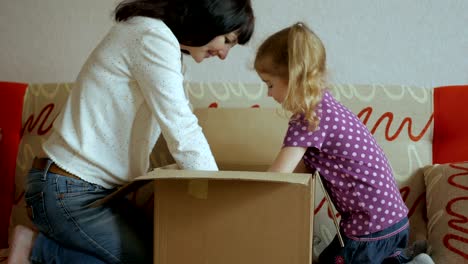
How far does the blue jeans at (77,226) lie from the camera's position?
103cm

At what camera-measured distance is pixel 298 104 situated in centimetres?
108

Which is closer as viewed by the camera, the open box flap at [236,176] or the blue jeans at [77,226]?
the open box flap at [236,176]

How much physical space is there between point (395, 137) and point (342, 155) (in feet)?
0.93

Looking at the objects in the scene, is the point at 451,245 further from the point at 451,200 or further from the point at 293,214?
the point at 293,214

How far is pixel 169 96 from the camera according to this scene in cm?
99

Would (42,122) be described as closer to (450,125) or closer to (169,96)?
(169,96)

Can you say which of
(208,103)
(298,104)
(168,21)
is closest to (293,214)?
(298,104)

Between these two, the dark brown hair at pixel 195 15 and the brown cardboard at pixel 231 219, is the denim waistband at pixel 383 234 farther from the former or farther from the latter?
the dark brown hair at pixel 195 15

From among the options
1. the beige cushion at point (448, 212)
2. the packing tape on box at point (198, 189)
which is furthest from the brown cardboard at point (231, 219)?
the beige cushion at point (448, 212)

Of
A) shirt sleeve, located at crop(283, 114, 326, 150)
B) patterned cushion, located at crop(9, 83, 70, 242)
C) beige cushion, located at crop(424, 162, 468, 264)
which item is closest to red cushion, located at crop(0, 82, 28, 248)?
patterned cushion, located at crop(9, 83, 70, 242)

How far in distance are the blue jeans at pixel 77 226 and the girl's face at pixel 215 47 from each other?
347 millimetres

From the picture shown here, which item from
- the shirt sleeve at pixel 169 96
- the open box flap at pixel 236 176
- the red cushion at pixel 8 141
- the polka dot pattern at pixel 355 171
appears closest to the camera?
the open box flap at pixel 236 176

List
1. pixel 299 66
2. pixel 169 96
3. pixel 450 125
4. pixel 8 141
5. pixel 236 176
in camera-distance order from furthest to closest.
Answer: pixel 8 141
pixel 450 125
pixel 299 66
pixel 169 96
pixel 236 176

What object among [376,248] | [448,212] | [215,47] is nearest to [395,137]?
[448,212]
